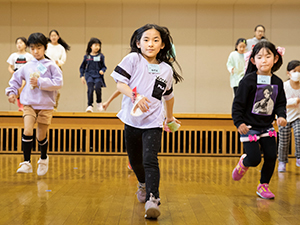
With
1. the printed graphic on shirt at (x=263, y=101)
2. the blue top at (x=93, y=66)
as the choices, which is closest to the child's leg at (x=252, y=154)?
the printed graphic on shirt at (x=263, y=101)

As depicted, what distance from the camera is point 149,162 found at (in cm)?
189

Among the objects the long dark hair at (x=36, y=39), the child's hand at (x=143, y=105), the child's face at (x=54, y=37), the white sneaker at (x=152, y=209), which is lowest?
the white sneaker at (x=152, y=209)

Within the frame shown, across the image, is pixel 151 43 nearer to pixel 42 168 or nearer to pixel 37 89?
pixel 37 89

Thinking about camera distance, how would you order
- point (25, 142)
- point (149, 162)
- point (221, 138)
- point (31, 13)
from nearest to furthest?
point (149, 162) → point (25, 142) → point (221, 138) → point (31, 13)

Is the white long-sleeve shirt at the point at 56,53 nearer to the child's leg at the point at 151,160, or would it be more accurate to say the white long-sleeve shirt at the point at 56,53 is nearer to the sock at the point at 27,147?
the sock at the point at 27,147

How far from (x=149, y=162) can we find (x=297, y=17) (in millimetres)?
6907

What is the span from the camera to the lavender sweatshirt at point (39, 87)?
10.1ft

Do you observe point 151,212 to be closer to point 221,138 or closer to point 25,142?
point 25,142

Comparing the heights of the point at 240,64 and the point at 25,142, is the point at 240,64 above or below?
above

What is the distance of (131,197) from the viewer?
7.76 feet

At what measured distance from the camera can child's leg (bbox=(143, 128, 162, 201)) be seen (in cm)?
186

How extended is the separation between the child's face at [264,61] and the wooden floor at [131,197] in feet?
2.79

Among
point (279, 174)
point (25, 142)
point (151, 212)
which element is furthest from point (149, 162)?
point (279, 174)

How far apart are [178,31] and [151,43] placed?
585cm
